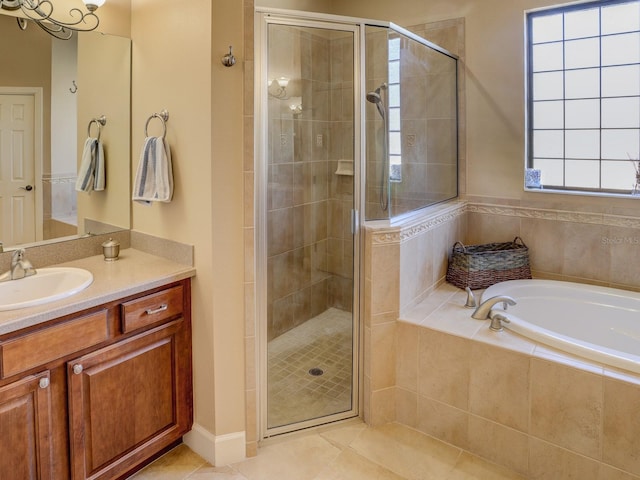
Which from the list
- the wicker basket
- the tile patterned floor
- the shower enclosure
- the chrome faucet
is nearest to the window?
the wicker basket

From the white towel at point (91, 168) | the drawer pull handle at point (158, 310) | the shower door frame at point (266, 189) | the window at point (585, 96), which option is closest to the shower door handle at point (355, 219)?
the shower door frame at point (266, 189)

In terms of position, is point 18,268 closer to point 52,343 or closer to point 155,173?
point 52,343

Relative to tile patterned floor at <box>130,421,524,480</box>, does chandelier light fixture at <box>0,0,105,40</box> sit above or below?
above

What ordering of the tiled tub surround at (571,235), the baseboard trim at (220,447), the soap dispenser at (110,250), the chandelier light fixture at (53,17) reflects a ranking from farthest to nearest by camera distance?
the tiled tub surround at (571,235) → the soap dispenser at (110,250) → the baseboard trim at (220,447) → the chandelier light fixture at (53,17)

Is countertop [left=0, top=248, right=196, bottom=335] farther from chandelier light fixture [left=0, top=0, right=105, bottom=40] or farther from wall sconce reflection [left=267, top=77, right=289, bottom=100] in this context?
chandelier light fixture [left=0, top=0, right=105, bottom=40]

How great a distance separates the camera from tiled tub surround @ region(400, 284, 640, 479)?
180 cm

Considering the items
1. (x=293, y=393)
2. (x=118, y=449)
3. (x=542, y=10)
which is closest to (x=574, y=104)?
(x=542, y=10)

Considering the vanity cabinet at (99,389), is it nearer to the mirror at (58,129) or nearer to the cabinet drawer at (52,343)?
the cabinet drawer at (52,343)

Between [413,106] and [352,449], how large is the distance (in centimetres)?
199

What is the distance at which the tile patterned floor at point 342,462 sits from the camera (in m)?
1.99

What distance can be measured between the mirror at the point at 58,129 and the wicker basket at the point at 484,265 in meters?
2.02

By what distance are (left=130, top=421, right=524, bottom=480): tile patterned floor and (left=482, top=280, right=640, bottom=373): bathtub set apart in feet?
2.80

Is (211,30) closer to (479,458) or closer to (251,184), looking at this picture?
(251,184)

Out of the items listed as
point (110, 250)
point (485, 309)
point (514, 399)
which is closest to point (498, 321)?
point (485, 309)
